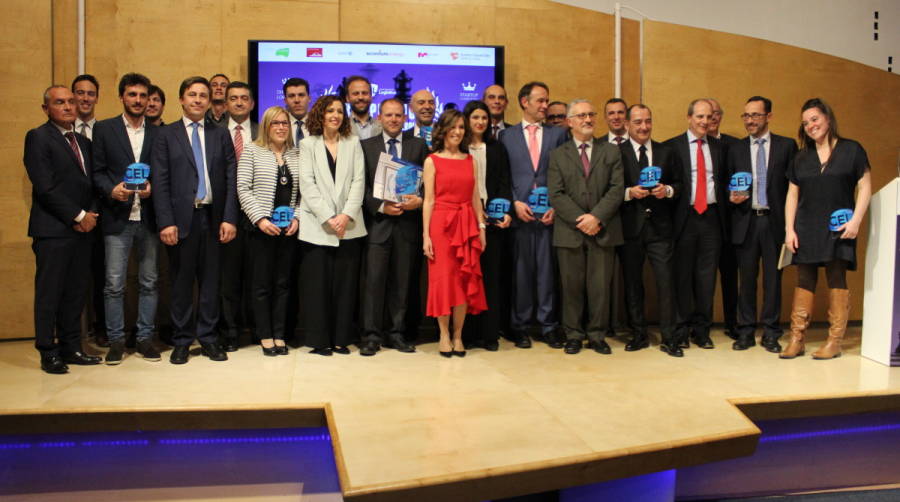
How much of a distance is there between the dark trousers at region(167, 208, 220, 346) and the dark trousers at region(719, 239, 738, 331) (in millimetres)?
3266

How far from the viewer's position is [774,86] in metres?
6.47

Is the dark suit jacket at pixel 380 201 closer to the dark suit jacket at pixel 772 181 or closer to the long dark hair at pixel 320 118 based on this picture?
the long dark hair at pixel 320 118

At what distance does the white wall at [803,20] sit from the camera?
6.50m

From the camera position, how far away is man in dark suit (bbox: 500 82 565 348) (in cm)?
495

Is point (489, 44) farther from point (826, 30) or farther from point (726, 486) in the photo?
point (726, 486)

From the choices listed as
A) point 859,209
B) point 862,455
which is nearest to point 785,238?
point 859,209

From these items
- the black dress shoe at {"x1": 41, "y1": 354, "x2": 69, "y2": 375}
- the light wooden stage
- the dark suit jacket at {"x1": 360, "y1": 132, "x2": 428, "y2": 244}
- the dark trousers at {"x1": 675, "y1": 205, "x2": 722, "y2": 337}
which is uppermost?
the dark suit jacket at {"x1": 360, "y1": 132, "x2": 428, "y2": 244}

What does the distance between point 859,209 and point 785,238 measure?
0.46 m

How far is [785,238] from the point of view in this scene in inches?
191

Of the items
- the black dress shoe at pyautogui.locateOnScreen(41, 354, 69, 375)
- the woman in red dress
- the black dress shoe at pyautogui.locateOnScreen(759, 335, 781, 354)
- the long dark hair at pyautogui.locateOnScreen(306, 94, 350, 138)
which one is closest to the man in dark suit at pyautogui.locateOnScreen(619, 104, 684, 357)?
the black dress shoe at pyautogui.locateOnScreen(759, 335, 781, 354)

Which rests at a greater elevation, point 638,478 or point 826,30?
point 826,30

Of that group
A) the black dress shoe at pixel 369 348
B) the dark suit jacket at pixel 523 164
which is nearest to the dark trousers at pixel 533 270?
the dark suit jacket at pixel 523 164

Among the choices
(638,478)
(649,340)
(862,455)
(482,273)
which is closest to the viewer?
(638,478)

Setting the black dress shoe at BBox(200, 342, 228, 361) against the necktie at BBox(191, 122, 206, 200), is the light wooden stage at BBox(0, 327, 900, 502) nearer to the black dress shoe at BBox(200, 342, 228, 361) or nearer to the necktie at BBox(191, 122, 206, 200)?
the black dress shoe at BBox(200, 342, 228, 361)
